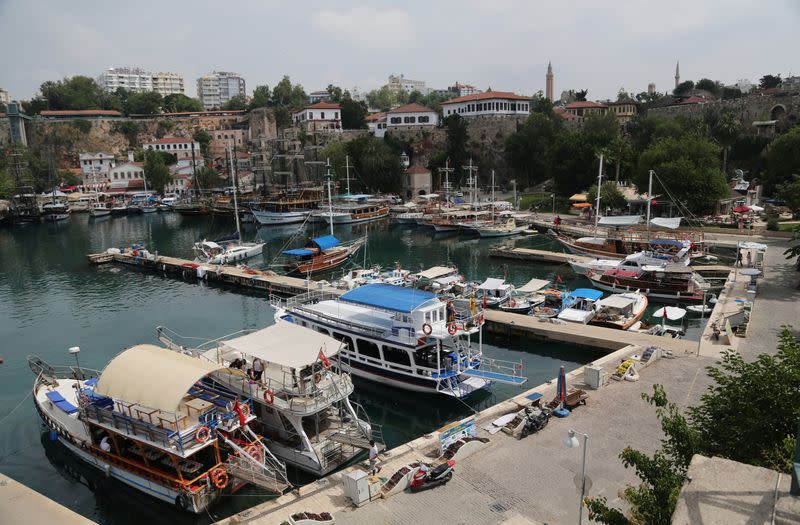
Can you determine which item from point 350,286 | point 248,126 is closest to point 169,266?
point 350,286

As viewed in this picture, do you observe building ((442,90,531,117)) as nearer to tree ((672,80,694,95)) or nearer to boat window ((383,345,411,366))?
tree ((672,80,694,95))

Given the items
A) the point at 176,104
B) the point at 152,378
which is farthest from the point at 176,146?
the point at 152,378

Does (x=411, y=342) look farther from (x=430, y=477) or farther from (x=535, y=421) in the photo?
(x=430, y=477)

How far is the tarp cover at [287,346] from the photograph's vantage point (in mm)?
18719

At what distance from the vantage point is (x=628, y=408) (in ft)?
62.2

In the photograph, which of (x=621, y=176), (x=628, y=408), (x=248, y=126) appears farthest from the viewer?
(x=248, y=126)

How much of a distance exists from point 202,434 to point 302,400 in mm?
3241

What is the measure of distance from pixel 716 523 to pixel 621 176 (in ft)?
246

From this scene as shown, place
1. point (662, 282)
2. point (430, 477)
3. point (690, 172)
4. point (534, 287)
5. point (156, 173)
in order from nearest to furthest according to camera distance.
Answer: point (430, 477)
point (534, 287)
point (662, 282)
point (690, 172)
point (156, 173)

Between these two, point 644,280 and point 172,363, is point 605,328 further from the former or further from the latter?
point 172,363

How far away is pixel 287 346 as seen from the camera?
19641mm

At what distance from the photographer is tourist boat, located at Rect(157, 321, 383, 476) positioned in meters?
18.2

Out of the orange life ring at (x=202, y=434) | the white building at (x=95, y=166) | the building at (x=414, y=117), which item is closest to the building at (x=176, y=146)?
the white building at (x=95, y=166)

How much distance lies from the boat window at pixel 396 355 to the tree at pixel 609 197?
4715 cm
